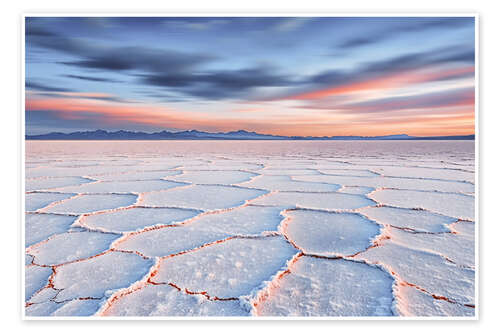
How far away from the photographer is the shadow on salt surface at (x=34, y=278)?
84cm

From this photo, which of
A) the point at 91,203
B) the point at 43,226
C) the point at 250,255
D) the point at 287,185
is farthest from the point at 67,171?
the point at 250,255

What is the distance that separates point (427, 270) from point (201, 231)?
0.79 metres

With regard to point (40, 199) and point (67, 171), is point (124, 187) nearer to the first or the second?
point (40, 199)

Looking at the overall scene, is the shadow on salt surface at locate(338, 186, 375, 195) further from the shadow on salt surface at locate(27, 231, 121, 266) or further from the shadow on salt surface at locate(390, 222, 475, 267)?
the shadow on salt surface at locate(27, 231, 121, 266)

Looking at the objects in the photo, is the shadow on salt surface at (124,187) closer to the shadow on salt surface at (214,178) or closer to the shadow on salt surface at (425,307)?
the shadow on salt surface at (214,178)

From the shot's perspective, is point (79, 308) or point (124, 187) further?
point (124, 187)

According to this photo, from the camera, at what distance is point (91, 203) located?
1771 mm

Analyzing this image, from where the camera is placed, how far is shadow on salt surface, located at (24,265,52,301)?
84 cm

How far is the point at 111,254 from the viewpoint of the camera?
3.43 feet

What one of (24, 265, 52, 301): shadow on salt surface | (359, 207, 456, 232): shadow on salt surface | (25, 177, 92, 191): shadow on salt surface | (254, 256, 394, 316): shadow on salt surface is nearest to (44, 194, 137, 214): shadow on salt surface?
(25, 177, 92, 191): shadow on salt surface

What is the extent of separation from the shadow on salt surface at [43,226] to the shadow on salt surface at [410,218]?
1341 millimetres

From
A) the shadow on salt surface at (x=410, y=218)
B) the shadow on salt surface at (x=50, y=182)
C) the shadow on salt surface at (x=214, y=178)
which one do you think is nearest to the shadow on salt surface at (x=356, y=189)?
the shadow on salt surface at (x=410, y=218)
